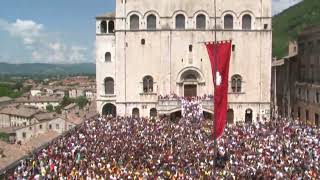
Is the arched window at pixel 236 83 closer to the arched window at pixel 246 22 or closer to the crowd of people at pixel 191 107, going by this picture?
the crowd of people at pixel 191 107

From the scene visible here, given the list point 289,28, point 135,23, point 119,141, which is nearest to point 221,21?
point 135,23

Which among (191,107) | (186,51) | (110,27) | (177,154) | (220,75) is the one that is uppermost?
(110,27)

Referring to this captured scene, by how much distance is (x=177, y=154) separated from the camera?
105ft

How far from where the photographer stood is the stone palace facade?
53.3 metres

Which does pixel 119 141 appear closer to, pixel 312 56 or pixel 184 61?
pixel 184 61

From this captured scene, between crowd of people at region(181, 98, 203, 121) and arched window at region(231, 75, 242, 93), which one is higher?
arched window at region(231, 75, 242, 93)

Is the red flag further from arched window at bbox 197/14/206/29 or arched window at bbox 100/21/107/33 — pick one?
arched window at bbox 100/21/107/33

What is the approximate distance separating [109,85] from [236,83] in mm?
13040

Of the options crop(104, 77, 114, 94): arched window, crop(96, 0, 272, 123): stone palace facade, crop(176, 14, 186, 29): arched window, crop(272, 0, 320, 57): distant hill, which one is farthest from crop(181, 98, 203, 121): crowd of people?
crop(272, 0, 320, 57): distant hill

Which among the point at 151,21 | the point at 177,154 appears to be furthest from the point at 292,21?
the point at 177,154

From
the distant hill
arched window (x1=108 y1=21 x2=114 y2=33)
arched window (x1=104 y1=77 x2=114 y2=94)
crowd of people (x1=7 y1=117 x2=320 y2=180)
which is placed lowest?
crowd of people (x1=7 y1=117 x2=320 y2=180)

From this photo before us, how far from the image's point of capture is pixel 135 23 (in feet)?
178

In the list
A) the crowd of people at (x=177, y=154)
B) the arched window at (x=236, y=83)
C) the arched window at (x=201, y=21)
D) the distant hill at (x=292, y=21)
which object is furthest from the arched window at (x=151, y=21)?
the distant hill at (x=292, y=21)

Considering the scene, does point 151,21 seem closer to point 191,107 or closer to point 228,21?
point 228,21
